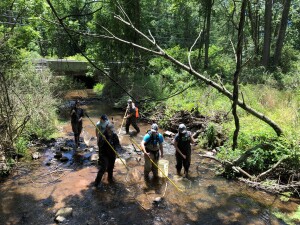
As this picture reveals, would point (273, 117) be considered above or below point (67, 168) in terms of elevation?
above

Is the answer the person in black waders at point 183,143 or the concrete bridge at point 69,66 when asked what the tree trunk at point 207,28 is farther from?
the person in black waders at point 183,143

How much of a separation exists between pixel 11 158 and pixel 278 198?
8671 mm

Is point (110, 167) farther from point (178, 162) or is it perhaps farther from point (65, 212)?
point (178, 162)

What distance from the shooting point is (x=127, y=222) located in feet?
23.0

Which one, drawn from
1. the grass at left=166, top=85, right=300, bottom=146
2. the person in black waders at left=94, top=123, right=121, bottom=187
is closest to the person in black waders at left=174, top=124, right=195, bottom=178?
the person in black waders at left=94, top=123, right=121, bottom=187

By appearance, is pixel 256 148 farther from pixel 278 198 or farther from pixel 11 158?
pixel 11 158

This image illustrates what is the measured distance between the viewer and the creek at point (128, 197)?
7230 millimetres

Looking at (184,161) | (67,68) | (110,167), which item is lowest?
(110,167)

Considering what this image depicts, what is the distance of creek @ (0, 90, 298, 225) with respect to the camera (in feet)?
23.7

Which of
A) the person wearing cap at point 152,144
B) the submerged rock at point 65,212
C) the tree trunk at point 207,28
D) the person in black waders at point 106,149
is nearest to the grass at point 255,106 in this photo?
the person wearing cap at point 152,144

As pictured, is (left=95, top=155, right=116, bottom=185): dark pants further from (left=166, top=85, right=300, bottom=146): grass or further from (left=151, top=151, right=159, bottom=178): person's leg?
(left=166, top=85, right=300, bottom=146): grass

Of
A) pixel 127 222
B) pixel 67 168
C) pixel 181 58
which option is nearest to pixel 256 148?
pixel 127 222

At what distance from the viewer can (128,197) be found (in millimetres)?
8211

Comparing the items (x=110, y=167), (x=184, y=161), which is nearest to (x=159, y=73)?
(x=184, y=161)
